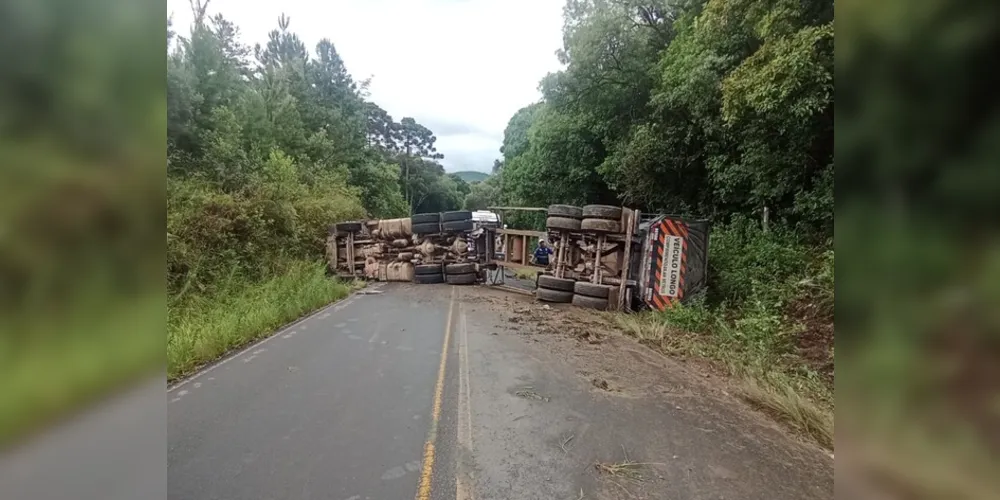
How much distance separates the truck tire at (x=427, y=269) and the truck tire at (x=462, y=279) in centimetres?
38

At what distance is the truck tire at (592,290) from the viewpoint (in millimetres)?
8289

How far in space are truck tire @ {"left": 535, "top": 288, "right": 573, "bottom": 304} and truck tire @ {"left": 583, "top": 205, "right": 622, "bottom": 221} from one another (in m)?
1.42

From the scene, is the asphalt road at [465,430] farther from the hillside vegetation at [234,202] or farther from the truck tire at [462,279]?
the truck tire at [462,279]

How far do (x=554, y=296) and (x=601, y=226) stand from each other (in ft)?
5.16

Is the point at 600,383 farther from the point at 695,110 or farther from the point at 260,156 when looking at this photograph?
the point at 260,156

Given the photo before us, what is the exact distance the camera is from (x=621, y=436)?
3340 mm

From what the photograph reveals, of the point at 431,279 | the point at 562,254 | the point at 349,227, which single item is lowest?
the point at 431,279

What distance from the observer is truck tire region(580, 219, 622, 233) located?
833 centimetres

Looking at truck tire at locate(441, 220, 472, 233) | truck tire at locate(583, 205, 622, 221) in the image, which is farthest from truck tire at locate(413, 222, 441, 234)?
truck tire at locate(583, 205, 622, 221)

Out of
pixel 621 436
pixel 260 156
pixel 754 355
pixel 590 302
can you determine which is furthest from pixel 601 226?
pixel 260 156

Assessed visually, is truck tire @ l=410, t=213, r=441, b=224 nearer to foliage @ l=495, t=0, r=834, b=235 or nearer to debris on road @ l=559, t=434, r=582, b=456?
foliage @ l=495, t=0, r=834, b=235
